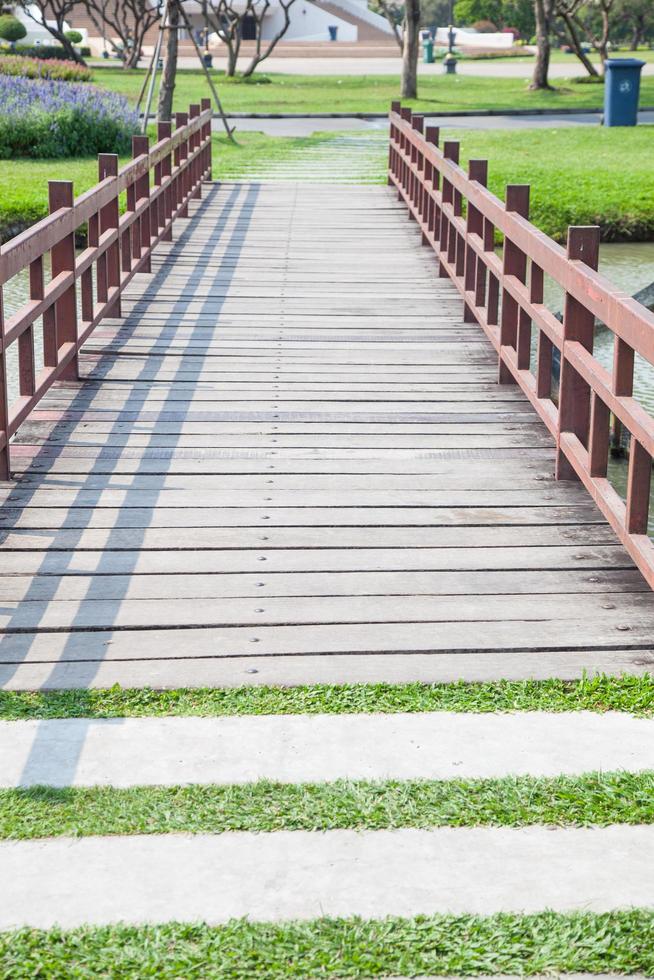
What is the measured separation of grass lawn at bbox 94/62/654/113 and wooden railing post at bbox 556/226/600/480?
84.4 ft

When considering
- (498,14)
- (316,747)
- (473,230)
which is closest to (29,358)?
(316,747)

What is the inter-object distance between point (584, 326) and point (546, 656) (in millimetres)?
1849

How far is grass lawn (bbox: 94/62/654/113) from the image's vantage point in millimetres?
32531

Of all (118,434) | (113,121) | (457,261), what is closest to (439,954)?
(118,434)

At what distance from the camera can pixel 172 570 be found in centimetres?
488

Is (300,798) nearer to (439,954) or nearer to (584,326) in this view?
(439,954)

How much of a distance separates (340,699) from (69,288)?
3928 mm

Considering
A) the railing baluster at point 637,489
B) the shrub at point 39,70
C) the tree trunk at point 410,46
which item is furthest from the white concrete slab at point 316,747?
the tree trunk at point 410,46

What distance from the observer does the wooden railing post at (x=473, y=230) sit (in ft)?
30.0

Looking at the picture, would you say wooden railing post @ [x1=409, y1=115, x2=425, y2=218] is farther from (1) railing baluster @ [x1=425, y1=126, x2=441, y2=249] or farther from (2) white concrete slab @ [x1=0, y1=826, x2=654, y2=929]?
(2) white concrete slab @ [x1=0, y1=826, x2=654, y2=929]

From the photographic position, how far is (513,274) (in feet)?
24.1

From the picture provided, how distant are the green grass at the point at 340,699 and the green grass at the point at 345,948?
1.05m

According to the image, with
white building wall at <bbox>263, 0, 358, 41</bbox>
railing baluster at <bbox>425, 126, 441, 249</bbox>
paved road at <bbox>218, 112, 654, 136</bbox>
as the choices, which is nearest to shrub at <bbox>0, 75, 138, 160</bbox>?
paved road at <bbox>218, 112, 654, 136</bbox>

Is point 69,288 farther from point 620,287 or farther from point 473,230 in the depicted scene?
point 620,287
